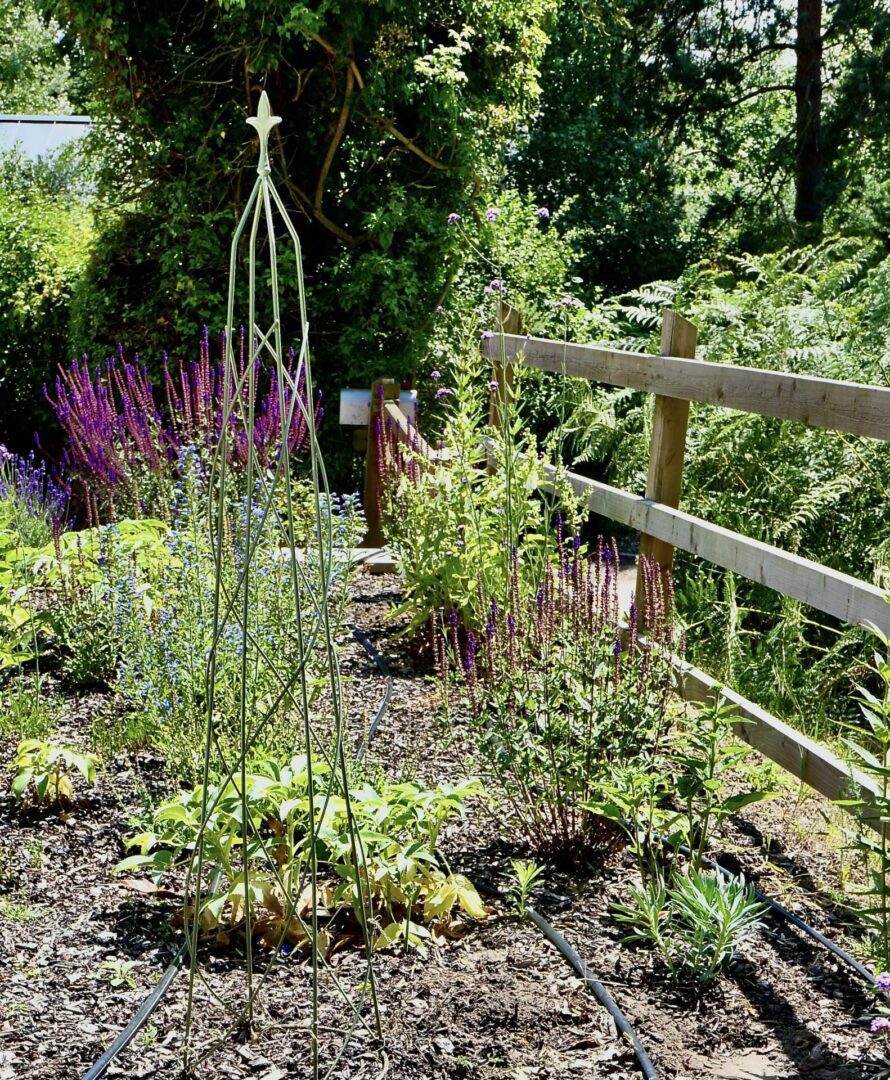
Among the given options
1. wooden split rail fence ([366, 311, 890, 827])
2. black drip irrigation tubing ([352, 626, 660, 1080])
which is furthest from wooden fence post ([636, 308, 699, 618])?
black drip irrigation tubing ([352, 626, 660, 1080])

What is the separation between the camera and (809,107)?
40.7ft

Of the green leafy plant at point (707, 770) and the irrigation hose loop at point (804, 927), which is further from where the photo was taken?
the green leafy plant at point (707, 770)

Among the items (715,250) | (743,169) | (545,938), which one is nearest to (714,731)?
(545,938)

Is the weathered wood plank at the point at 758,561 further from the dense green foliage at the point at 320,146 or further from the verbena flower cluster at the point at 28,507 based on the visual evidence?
the dense green foliage at the point at 320,146

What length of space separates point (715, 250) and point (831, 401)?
10.2 metres

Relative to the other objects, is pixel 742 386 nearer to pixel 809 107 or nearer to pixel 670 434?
pixel 670 434

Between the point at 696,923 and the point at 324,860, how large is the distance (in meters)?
0.89

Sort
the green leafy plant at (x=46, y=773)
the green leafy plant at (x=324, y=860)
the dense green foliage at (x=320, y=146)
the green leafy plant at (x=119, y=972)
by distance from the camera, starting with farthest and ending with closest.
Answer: the dense green foliage at (x=320, y=146)
the green leafy plant at (x=46, y=773)
the green leafy plant at (x=324, y=860)
the green leafy plant at (x=119, y=972)

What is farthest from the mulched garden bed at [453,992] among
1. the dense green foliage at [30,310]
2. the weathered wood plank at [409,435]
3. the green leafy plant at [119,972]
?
the dense green foliage at [30,310]

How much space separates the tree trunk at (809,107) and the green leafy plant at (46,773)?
11118mm

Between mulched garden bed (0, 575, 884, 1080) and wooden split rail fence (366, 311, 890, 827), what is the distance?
454 mm

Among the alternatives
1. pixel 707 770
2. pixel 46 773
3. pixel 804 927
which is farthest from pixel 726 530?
pixel 46 773

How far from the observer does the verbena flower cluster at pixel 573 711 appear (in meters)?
3.12

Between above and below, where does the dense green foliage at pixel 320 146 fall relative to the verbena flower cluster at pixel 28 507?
above
